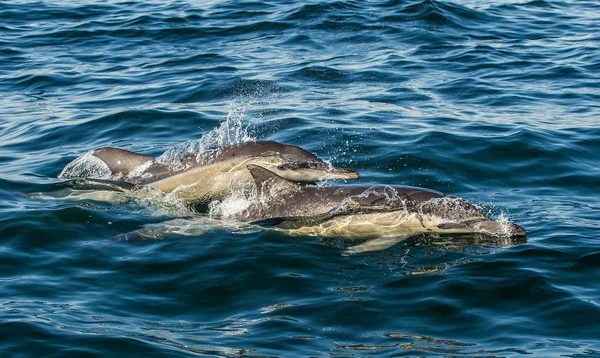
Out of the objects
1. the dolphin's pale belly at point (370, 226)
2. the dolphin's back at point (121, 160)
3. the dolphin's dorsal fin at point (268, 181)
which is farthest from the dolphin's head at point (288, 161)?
the dolphin's back at point (121, 160)

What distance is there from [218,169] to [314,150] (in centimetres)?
302

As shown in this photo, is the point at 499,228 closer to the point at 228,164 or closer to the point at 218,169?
the point at 228,164

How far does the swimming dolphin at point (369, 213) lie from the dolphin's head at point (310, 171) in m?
0.25

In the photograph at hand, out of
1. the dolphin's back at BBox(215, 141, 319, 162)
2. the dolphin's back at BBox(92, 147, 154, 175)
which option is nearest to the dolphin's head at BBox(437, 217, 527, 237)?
the dolphin's back at BBox(215, 141, 319, 162)

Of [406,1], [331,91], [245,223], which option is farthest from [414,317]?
[406,1]

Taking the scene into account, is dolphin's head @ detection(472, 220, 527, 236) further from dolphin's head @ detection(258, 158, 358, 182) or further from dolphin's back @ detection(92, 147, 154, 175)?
dolphin's back @ detection(92, 147, 154, 175)

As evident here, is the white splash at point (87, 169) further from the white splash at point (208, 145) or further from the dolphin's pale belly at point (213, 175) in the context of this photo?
the dolphin's pale belly at point (213, 175)

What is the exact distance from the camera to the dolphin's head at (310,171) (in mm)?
10602

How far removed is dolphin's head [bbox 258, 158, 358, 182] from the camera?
10602 mm

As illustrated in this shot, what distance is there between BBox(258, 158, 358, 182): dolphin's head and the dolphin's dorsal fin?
0.24 m

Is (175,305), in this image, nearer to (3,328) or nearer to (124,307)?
(124,307)

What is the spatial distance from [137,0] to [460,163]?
55.6ft

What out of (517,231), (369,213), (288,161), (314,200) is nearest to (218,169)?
(288,161)

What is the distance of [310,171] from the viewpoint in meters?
10.7
